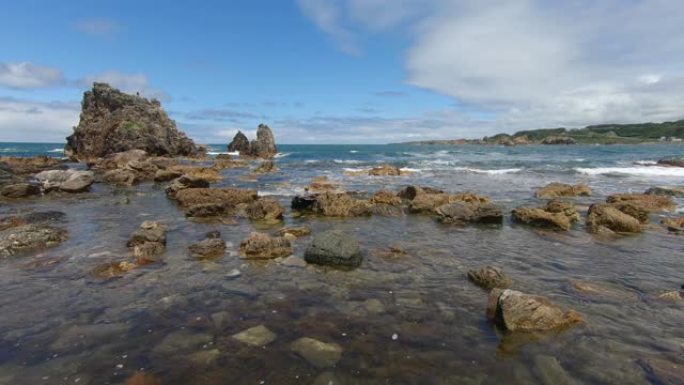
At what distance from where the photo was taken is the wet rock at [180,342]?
5859 mm

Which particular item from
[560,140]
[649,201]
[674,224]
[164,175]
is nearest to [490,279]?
[674,224]

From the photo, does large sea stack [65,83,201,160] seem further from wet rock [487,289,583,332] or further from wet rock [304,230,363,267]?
wet rock [487,289,583,332]

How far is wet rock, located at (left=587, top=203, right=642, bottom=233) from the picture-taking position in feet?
44.1

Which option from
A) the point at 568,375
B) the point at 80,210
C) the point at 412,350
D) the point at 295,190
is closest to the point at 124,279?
the point at 412,350

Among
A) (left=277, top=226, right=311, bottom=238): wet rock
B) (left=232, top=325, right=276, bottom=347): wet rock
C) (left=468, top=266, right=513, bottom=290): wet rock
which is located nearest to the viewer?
(left=232, top=325, right=276, bottom=347): wet rock

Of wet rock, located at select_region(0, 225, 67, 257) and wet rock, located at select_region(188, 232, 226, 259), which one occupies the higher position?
wet rock, located at select_region(0, 225, 67, 257)

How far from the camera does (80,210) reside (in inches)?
705

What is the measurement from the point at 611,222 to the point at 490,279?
25.6ft

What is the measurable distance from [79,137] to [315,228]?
59573 millimetres

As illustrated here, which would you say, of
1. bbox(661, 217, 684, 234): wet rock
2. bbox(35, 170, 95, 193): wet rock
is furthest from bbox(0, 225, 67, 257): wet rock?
bbox(661, 217, 684, 234): wet rock

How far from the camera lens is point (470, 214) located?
1505 centimetres

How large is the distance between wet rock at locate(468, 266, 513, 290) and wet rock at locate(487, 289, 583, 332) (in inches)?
55.1

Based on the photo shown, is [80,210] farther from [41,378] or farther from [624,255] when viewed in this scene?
[624,255]

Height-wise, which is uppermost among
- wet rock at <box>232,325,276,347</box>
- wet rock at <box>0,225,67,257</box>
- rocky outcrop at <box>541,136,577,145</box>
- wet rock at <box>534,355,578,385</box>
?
wet rock at <box>0,225,67,257</box>
